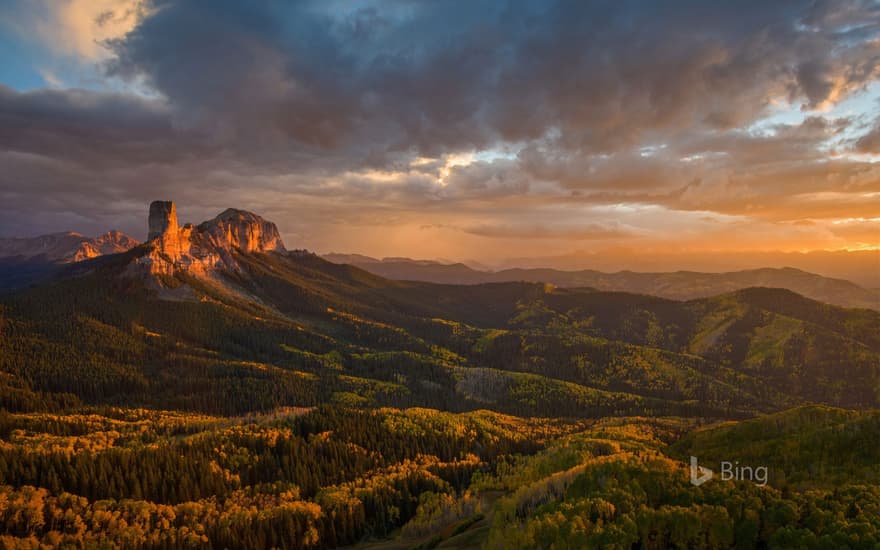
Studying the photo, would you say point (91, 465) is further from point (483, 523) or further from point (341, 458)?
point (483, 523)

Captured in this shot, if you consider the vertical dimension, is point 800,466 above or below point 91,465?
above

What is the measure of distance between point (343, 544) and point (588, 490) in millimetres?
82976

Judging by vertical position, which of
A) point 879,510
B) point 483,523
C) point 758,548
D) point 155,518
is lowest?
point 155,518

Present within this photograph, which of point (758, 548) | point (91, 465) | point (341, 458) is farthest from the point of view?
point (341, 458)

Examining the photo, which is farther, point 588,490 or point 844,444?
point 844,444

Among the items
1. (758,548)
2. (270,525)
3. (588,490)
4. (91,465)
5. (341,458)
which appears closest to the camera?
(758,548)

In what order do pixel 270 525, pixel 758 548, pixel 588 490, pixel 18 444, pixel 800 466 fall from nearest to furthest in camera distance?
pixel 758 548
pixel 588 490
pixel 800 466
pixel 270 525
pixel 18 444

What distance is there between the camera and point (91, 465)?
15438cm

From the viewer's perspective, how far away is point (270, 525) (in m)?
133

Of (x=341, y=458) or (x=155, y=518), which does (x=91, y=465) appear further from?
(x=341, y=458)

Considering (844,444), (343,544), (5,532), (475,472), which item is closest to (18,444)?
(5,532)

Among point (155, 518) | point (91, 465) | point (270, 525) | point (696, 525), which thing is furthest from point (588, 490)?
point (91, 465)

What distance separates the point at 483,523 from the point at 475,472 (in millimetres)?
72917

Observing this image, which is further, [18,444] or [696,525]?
[18,444]
